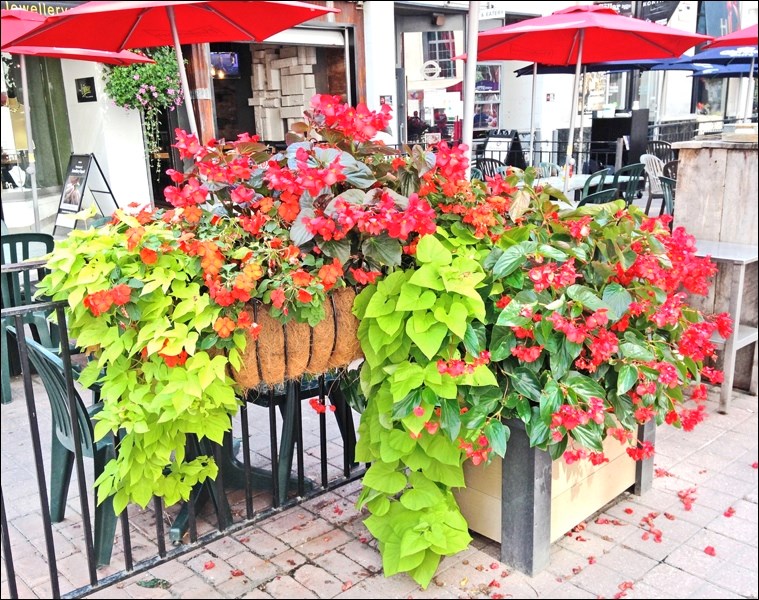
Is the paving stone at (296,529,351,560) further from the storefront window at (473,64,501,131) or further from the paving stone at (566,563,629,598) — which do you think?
the storefront window at (473,64,501,131)

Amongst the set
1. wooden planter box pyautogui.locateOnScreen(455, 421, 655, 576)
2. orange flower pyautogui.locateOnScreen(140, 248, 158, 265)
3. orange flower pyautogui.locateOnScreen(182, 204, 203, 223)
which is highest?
orange flower pyautogui.locateOnScreen(182, 204, 203, 223)

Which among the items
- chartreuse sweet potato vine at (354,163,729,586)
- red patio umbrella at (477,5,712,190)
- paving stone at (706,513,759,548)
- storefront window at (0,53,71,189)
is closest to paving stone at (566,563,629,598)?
chartreuse sweet potato vine at (354,163,729,586)

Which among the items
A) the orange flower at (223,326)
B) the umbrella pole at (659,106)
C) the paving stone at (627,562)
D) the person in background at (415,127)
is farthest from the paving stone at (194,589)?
the umbrella pole at (659,106)

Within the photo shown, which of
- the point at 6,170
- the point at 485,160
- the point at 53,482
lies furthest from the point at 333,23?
the point at 53,482

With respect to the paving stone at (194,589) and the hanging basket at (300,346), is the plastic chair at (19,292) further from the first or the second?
the hanging basket at (300,346)

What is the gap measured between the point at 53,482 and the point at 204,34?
2724 mm

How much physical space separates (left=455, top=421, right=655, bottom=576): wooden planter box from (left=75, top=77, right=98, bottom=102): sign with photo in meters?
6.71

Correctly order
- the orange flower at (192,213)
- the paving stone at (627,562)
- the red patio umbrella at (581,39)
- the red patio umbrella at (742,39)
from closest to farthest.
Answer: the orange flower at (192,213)
the paving stone at (627,562)
the red patio umbrella at (581,39)
the red patio umbrella at (742,39)

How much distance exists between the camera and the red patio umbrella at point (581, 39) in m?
5.41

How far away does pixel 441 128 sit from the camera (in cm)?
1197

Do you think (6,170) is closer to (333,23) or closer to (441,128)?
(333,23)

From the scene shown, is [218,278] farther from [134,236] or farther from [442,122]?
[442,122]

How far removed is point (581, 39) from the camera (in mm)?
5594

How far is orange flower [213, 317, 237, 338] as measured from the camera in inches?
84.1
